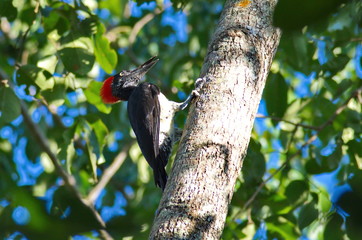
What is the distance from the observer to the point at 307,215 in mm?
3350

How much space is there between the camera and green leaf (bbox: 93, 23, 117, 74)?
398 centimetres

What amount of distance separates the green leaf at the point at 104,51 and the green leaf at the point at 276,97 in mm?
1299

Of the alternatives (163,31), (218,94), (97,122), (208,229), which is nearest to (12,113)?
(97,122)

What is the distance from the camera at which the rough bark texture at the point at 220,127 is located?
77.8 inches

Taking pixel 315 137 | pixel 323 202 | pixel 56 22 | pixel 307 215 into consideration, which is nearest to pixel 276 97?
pixel 315 137

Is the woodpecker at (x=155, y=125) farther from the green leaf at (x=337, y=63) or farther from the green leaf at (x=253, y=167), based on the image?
the green leaf at (x=337, y=63)

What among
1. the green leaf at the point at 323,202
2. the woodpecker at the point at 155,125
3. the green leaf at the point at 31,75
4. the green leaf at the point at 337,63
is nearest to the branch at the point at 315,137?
the green leaf at the point at 337,63

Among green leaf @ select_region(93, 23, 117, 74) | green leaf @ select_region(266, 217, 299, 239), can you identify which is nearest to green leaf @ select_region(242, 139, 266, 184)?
green leaf @ select_region(266, 217, 299, 239)

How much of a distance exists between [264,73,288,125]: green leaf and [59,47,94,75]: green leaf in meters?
1.48

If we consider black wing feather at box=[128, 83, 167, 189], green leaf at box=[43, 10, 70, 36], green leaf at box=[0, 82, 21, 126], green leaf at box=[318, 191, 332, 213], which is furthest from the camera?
black wing feather at box=[128, 83, 167, 189]

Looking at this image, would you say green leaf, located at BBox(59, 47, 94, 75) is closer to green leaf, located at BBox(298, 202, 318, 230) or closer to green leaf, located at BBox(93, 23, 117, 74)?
green leaf, located at BBox(93, 23, 117, 74)

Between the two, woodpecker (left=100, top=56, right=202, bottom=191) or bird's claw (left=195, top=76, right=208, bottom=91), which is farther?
woodpecker (left=100, top=56, right=202, bottom=191)

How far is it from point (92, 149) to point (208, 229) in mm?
2309

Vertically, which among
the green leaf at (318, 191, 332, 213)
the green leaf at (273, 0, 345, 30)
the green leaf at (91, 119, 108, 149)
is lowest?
the green leaf at (318, 191, 332, 213)
